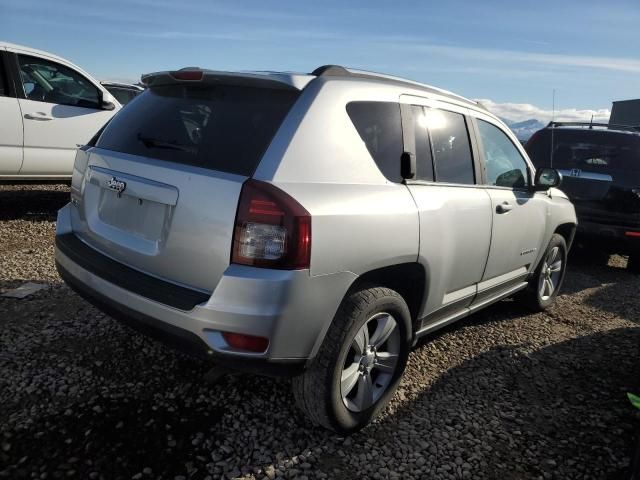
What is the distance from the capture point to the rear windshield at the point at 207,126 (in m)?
2.18

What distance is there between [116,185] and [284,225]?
939 millimetres

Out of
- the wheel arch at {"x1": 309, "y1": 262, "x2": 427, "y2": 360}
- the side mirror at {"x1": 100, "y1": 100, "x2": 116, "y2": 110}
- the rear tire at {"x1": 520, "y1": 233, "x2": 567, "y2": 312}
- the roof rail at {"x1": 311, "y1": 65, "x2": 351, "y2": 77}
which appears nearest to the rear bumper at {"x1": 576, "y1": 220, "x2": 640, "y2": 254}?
the rear tire at {"x1": 520, "y1": 233, "x2": 567, "y2": 312}

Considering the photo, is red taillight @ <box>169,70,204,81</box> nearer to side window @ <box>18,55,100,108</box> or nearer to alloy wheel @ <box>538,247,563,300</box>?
alloy wheel @ <box>538,247,563,300</box>

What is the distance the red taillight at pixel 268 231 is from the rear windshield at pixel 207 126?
0.14 metres

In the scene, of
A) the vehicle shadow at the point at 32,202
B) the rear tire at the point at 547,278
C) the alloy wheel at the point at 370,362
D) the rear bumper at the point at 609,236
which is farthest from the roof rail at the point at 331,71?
the vehicle shadow at the point at 32,202

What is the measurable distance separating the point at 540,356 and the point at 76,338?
3.29 meters

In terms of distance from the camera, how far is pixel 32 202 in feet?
23.2

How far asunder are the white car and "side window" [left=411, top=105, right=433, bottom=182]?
168 inches

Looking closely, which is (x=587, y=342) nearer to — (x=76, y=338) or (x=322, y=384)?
(x=322, y=384)

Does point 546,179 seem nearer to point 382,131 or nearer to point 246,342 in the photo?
point 382,131

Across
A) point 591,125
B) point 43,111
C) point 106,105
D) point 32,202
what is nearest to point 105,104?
point 106,105

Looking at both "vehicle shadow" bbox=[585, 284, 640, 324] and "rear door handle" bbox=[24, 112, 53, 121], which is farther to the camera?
"rear door handle" bbox=[24, 112, 53, 121]

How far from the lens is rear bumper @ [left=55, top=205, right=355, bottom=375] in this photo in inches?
78.3

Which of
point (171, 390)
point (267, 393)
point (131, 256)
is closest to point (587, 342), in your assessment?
point (267, 393)
